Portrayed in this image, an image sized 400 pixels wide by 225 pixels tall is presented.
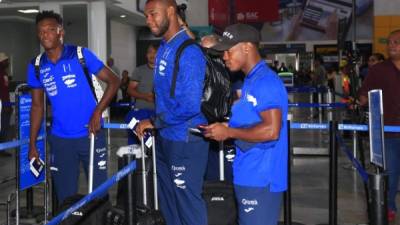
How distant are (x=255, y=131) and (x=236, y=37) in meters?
0.49

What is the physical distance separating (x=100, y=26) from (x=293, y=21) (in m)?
17.4

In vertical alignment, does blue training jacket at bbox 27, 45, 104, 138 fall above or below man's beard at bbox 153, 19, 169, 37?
below

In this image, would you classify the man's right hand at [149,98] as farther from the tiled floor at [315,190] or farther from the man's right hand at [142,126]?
the man's right hand at [142,126]

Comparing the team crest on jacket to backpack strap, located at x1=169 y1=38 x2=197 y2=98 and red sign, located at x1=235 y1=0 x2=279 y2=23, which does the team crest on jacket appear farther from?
red sign, located at x1=235 y1=0 x2=279 y2=23

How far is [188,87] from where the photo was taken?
9.98 feet

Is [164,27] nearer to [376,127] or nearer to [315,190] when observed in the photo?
[376,127]

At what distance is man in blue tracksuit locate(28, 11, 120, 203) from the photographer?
3.71 m

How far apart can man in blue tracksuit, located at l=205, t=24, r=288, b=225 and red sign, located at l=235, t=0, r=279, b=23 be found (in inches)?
561

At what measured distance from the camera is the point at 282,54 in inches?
1057

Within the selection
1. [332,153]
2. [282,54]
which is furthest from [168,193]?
[282,54]

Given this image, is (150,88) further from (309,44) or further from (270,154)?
(309,44)

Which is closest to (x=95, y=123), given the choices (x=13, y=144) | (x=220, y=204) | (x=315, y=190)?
(x=220, y=204)

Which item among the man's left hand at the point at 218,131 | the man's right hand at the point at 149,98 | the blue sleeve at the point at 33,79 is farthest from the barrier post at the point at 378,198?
the man's right hand at the point at 149,98

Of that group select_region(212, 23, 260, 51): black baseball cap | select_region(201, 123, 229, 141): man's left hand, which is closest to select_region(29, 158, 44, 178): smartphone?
select_region(201, 123, 229, 141): man's left hand
